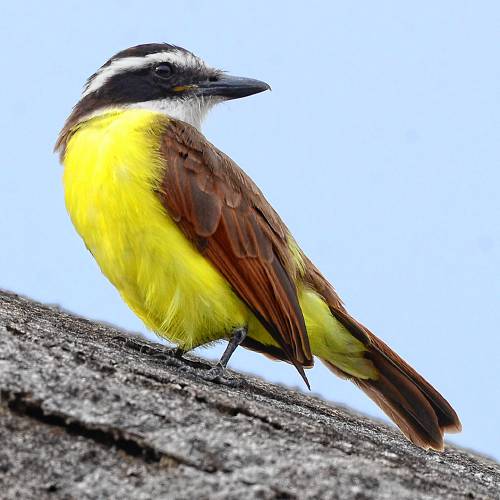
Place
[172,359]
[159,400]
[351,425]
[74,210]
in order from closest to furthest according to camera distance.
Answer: [159,400], [351,425], [172,359], [74,210]

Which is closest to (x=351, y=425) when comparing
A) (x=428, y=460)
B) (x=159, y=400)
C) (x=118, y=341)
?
(x=428, y=460)

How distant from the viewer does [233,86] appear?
8.67 meters

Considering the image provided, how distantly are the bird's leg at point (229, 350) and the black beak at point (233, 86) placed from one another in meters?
2.51

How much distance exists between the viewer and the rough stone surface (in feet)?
10.8

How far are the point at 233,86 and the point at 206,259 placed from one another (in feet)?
8.19

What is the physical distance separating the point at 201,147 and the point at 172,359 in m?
1.60

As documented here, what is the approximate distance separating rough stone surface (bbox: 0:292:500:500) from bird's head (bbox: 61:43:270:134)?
11.3 ft

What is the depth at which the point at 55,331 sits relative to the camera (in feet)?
17.9

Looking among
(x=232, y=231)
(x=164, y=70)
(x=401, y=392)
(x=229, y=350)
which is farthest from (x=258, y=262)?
(x=164, y=70)

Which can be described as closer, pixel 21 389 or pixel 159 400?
pixel 21 389

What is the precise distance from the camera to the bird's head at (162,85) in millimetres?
8172

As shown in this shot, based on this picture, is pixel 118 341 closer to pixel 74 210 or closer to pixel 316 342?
pixel 74 210

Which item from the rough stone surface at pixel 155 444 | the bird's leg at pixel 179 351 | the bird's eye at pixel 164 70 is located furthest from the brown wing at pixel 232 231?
the rough stone surface at pixel 155 444

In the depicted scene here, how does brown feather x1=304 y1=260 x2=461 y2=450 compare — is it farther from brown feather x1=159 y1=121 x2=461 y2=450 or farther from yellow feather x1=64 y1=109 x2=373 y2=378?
yellow feather x1=64 y1=109 x2=373 y2=378
